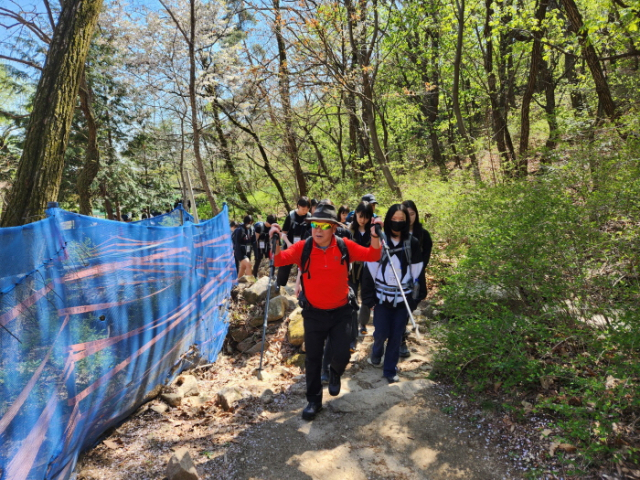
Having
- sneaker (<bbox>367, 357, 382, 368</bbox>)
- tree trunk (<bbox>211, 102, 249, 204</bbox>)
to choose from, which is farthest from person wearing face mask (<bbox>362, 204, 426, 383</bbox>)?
tree trunk (<bbox>211, 102, 249, 204</bbox>)

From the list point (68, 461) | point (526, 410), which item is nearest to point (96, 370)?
point (68, 461)

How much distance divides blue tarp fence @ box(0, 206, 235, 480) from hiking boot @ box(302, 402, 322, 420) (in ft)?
5.42

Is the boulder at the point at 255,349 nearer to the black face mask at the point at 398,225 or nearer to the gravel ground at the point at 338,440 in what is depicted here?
the gravel ground at the point at 338,440

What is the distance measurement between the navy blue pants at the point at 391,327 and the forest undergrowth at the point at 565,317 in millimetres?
456

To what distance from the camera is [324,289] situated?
3.73 metres

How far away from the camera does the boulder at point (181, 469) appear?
283 cm

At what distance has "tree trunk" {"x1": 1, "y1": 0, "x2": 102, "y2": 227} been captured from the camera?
4.40m

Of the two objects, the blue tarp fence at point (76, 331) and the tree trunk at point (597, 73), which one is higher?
the tree trunk at point (597, 73)

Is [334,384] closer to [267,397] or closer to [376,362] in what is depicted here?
[267,397]

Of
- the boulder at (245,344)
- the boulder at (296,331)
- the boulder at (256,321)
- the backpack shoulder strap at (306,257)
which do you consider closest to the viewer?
the backpack shoulder strap at (306,257)

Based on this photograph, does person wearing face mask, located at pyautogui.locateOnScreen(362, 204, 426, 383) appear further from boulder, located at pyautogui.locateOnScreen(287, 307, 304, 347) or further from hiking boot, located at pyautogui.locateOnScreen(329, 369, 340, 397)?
boulder, located at pyautogui.locateOnScreen(287, 307, 304, 347)

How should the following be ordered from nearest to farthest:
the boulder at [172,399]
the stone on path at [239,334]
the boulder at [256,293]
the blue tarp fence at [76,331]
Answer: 1. the blue tarp fence at [76,331]
2. the boulder at [172,399]
3. the stone on path at [239,334]
4. the boulder at [256,293]

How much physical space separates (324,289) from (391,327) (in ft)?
4.06

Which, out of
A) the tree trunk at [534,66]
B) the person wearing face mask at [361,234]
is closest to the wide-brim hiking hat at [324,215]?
the person wearing face mask at [361,234]
